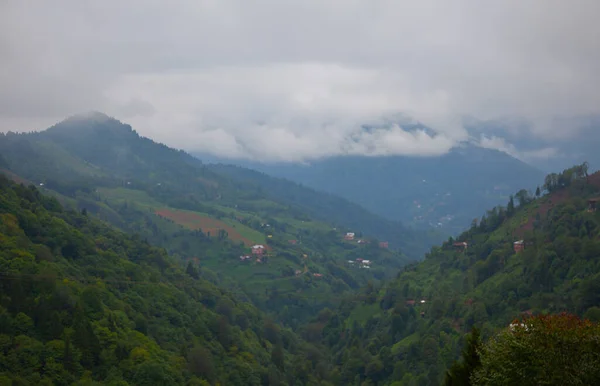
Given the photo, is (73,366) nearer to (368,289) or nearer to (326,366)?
(326,366)

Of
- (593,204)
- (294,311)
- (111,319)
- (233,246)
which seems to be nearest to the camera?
(111,319)

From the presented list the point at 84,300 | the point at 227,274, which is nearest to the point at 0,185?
the point at 84,300

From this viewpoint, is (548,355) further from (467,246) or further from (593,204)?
(467,246)

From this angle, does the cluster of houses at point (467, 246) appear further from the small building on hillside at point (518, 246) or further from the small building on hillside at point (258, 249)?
the small building on hillside at point (258, 249)

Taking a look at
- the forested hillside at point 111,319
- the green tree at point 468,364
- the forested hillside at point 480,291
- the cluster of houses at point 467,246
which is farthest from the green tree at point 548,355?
the cluster of houses at point 467,246

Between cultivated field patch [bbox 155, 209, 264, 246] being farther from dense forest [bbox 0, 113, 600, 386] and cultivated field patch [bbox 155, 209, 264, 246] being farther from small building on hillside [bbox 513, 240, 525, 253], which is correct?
small building on hillside [bbox 513, 240, 525, 253]

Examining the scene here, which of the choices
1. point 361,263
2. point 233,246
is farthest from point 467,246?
point 361,263
